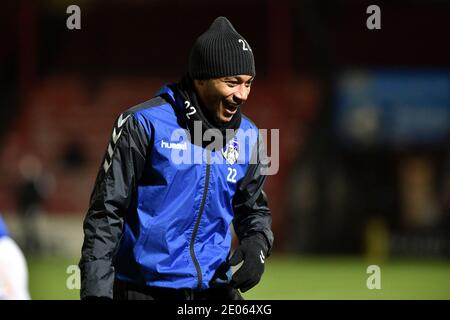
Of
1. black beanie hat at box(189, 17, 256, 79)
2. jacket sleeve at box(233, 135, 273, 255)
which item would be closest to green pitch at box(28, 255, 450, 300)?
jacket sleeve at box(233, 135, 273, 255)

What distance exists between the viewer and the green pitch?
13352 millimetres

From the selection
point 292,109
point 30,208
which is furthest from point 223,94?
point 292,109

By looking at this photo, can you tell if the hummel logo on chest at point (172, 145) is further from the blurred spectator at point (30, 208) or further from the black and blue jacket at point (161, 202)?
the blurred spectator at point (30, 208)

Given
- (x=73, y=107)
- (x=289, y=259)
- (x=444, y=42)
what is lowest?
(x=289, y=259)

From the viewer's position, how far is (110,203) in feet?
13.6

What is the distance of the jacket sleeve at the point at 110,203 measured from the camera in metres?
4.03

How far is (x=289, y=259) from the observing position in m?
21.0

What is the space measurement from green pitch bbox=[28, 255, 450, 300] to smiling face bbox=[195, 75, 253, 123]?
8.14 meters

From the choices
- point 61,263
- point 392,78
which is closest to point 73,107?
point 61,263

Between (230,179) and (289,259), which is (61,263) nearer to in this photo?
(289,259)

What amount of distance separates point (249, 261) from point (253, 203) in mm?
320

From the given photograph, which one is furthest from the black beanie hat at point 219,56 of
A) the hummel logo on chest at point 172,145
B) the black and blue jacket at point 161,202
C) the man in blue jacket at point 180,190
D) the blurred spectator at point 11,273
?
the blurred spectator at point 11,273

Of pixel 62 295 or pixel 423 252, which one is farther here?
pixel 423 252

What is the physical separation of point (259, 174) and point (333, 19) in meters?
20.6
